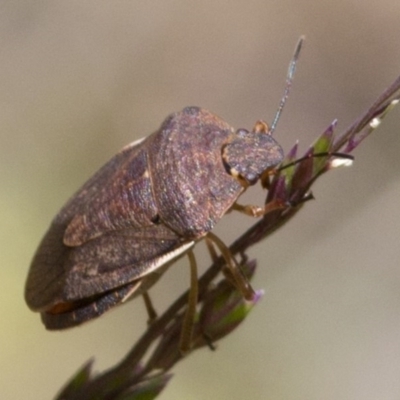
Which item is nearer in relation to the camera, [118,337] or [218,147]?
[218,147]

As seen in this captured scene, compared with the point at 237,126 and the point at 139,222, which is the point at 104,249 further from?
the point at 237,126

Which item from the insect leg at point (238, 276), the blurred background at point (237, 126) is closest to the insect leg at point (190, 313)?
the insect leg at point (238, 276)

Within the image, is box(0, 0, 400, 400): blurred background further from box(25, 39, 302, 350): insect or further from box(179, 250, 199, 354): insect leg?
box(179, 250, 199, 354): insect leg

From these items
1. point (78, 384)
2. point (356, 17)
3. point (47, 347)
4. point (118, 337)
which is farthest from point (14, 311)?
point (356, 17)

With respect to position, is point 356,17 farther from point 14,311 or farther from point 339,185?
point 14,311

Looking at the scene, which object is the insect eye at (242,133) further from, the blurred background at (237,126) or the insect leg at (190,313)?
the blurred background at (237,126)

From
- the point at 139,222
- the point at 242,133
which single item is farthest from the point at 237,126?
the point at 139,222

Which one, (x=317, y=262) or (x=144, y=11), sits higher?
(x=144, y=11)
